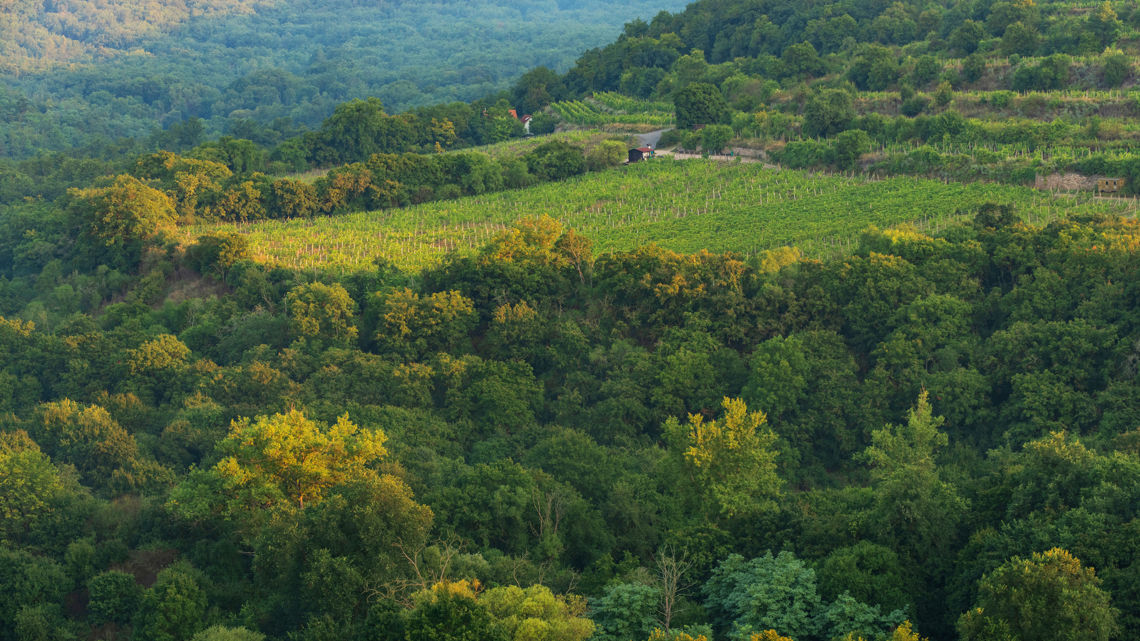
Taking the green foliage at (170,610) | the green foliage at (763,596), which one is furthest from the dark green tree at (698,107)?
the green foliage at (170,610)

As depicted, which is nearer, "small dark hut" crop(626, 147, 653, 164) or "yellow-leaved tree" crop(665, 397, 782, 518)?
"yellow-leaved tree" crop(665, 397, 782, 518)

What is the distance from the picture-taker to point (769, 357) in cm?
4359

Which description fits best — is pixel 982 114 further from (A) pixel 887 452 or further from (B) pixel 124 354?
(B) pixel 124 354

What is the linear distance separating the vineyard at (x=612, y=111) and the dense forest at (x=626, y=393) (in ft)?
27.2

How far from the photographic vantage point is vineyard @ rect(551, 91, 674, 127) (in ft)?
292

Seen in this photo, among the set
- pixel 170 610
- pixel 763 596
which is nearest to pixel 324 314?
pixel 170 610

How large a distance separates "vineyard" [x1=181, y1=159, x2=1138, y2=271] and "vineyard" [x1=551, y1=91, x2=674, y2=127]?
1545cm

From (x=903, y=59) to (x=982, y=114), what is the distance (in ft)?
54.2

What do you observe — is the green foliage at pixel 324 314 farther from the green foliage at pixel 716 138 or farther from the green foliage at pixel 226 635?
the green foliage at pixel 716 138

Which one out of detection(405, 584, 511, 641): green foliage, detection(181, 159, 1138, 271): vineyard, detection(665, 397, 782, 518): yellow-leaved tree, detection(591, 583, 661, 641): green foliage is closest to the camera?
detection(405, 584, 511, 641): green foliage

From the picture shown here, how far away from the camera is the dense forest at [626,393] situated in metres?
28.5

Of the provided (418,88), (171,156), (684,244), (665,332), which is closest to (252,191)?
(171,156)

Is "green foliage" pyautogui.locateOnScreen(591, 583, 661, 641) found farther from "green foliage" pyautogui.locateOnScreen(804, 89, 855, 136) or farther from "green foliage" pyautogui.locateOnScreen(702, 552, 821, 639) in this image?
"green foliage" pyautogui.locateOnScreen(804, 89, 855, 136)

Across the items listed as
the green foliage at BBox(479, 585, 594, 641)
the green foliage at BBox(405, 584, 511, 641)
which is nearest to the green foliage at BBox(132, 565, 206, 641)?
the green foliage at BBox(405, 584, 511, 641)
